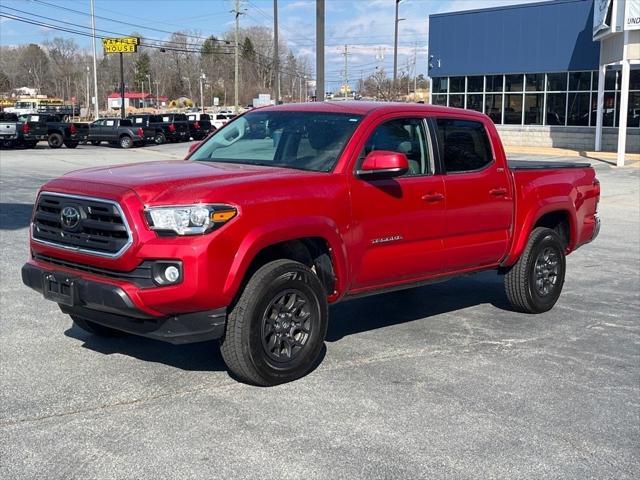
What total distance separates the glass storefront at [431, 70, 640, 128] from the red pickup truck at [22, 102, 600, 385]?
2973 cm

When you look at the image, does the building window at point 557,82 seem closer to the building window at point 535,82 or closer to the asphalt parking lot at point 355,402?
the building window at point 535,82

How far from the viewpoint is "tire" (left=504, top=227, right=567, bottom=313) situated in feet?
22.9

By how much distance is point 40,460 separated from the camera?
384 centimetres

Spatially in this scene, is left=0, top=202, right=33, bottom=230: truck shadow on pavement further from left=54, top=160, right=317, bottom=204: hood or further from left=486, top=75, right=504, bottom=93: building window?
left=486, top=75, right=504, bottom=93: building window

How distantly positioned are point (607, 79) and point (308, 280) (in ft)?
107

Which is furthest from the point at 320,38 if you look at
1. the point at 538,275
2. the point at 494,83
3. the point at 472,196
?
the point at 494,83

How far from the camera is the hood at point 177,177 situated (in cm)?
450

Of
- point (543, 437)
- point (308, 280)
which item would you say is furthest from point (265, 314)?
point (543, 437)

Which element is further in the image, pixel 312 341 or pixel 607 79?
pixel 607 79

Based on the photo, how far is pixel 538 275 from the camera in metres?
7.15

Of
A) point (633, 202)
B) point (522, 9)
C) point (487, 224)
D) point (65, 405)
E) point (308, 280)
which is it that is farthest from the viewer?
point (522, 9)

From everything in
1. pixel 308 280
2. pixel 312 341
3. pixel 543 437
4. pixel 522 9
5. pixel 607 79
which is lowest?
pixel 543 437

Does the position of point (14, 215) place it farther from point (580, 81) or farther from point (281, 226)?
point (580, 81)

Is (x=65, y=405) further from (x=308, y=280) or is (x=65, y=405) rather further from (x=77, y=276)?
(x=308, y=280)
